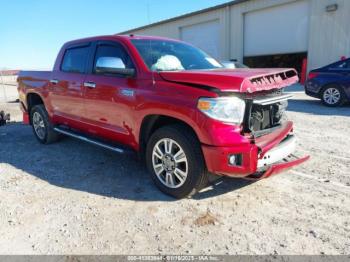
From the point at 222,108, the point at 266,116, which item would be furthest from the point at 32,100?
the point at 266,116

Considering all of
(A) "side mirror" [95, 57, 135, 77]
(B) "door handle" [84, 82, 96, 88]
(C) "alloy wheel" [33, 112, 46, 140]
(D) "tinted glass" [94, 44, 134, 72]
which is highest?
(D) "tinted glass" [94, 44, 134, 72]

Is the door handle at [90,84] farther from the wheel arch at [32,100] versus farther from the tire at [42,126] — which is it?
the wheel arch at [32,100]

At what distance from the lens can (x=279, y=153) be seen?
339 centimetres

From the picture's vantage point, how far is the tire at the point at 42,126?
5.88 meters

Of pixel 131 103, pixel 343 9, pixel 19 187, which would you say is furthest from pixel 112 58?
pixel 343 9

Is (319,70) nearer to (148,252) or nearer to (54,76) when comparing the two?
(54,76)

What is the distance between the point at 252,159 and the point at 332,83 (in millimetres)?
7676

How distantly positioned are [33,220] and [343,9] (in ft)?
52.0

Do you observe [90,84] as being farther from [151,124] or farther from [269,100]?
[269,100]

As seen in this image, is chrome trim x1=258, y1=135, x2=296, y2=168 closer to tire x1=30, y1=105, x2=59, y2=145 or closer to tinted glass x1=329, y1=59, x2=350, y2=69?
tire x1=30, y1=105, x2=59, y2=145

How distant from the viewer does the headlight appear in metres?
3.00

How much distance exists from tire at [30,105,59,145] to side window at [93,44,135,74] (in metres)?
2.05

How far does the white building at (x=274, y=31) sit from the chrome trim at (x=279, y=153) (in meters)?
13.2

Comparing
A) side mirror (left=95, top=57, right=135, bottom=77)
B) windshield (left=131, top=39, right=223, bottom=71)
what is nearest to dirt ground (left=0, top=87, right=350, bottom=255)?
side mirror (left=95, top=57, right=135, bottom=77)
